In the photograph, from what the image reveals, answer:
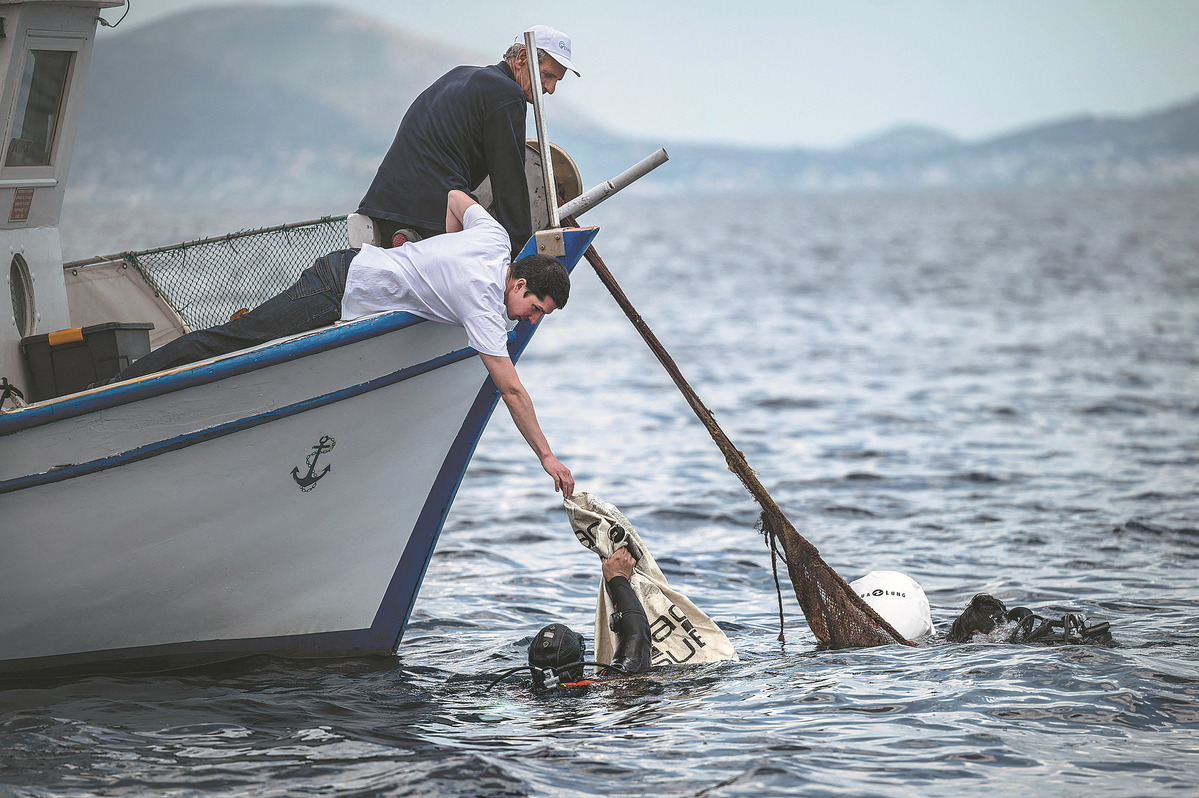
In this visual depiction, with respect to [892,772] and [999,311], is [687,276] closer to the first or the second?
[999,311]

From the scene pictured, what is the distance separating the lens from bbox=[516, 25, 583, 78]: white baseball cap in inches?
221

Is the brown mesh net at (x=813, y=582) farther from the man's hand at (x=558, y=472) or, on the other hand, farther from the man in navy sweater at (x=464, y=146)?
the man's hand at (x=558, y=472)

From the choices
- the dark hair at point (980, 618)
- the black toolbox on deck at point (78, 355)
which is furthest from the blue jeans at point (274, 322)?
the dark hair at point (980, 618)

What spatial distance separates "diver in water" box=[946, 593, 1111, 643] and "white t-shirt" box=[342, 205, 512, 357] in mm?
3173

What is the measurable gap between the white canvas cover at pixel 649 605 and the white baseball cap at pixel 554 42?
86.0 inches

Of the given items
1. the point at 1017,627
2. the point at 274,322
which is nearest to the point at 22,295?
the point at 274,322

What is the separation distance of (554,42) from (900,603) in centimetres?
363

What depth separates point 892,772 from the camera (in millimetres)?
4934

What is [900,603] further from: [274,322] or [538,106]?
[274,322]

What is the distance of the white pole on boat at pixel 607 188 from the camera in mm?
5879

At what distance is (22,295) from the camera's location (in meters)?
6.80

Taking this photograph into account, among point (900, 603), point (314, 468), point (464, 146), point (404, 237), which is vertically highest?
point (464, 146)

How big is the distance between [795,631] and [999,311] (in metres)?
23.2

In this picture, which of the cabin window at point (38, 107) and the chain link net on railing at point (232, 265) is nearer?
the cabin window at point (38, 107)
